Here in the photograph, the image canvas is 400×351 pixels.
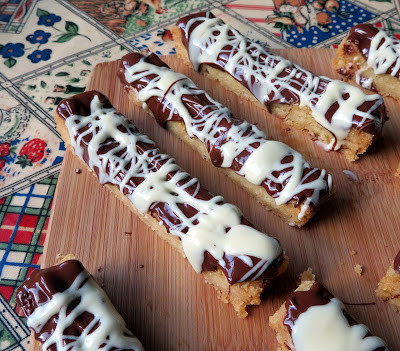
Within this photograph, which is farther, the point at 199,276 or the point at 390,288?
the point at 199,276

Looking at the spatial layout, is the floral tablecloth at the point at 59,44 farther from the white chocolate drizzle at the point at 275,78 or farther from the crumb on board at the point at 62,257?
the white chocolate drizzle at the point at 275,78

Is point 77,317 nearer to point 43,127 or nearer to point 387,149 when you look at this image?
point 43,127

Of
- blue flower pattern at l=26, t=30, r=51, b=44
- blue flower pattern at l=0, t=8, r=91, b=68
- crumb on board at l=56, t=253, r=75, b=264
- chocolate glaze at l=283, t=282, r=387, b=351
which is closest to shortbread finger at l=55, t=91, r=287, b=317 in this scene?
chocolate glaze at l=283, t=282, r=387, b=351

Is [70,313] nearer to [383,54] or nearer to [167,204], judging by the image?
[167,204]

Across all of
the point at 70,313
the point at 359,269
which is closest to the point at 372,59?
the point at 359,269

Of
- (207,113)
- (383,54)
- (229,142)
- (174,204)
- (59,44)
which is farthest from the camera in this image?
(59,44)

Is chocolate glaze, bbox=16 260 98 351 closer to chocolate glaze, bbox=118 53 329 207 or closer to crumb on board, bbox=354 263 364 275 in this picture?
chocolate glaze, bbox=118 53 329 207
